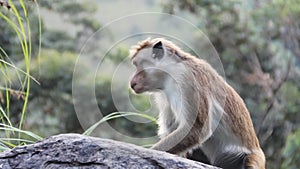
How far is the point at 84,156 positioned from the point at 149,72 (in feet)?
4.10

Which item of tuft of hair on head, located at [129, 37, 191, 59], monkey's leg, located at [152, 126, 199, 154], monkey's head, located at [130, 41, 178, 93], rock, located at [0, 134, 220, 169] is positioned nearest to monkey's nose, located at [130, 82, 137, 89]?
monkey's head, located at [130, 41, 178, 93]

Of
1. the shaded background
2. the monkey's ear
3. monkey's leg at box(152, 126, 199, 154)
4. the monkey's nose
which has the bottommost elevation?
the shaded background

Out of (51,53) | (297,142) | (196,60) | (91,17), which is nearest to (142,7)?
(91,17)

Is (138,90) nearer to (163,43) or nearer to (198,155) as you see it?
(163,43)

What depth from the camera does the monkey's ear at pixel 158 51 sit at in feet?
13.0

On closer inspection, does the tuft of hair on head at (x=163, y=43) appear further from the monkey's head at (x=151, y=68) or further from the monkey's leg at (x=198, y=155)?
the monkey's leg at (x=198, y=155)

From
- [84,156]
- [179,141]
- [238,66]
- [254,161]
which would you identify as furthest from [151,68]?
[238,66]

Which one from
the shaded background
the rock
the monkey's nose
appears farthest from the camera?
the shaded background

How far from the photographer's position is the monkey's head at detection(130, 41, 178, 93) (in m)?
4.01

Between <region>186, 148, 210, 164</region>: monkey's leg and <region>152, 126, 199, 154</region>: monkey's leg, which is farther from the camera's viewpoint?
<region>186, 148, 210, 164</region>: monkey's leg

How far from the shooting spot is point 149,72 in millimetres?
4059

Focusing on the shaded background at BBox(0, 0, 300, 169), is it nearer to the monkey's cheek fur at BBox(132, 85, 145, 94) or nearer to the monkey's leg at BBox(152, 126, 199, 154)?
the monkey's cheek fur at BBox(132, 85, 145, 94)

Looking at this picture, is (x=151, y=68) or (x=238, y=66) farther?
(x=238, y=66)

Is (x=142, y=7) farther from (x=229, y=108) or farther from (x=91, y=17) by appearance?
(x=229, y=108)
